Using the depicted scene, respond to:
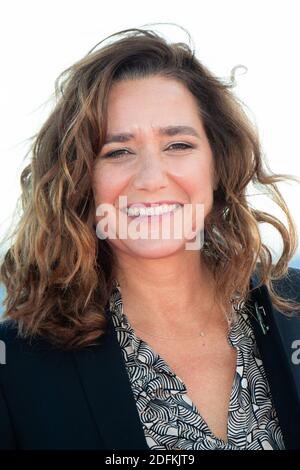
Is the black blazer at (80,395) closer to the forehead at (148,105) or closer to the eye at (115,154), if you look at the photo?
the eye at (115,154)

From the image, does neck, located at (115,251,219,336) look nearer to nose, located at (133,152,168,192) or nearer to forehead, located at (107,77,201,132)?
nose, located at (133,152,168,192)

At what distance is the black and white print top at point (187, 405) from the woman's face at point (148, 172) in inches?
13.7

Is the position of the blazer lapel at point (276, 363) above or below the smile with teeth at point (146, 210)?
below

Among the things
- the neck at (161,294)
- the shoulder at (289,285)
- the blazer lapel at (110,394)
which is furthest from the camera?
the shoulder at (289,285)

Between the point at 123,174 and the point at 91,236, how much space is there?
0.29m

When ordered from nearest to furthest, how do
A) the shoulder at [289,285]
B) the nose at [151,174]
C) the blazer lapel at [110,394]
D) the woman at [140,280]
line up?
the blazer lapel at [110,394]
the woman at [140,280]
the nose at [151,174]
the shoulder at [289,285]

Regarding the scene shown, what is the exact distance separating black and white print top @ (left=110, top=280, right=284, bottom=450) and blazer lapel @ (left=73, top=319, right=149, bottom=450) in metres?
0.09

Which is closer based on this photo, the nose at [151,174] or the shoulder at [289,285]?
the nose at [151,174]

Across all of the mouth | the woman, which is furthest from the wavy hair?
the mouth

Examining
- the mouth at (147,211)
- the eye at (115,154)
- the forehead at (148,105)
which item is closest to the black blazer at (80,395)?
the mouth at (147,211)

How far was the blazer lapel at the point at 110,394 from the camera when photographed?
229cm

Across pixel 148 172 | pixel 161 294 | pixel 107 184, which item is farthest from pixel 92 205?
pixel 161 294

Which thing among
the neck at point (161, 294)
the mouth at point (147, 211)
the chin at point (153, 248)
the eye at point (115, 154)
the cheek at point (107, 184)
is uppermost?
the eye at point (115, 154)

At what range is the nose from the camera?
2.57 meters
